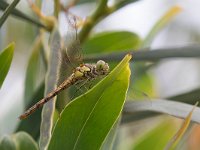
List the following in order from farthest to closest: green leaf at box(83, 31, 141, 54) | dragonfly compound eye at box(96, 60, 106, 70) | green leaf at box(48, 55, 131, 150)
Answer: green leaf at box(83, 31, 141, 54) < dragonfly compound eye at box(96, 60, 106, 70) < green leaf at box(48, 55, 131, 150)

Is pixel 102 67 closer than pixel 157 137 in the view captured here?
Yes

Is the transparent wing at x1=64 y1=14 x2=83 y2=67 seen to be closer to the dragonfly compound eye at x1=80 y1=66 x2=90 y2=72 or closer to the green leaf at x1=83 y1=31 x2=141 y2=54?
the dragonfly compound eye at x1=80 y1=66 x2=90 y2=72

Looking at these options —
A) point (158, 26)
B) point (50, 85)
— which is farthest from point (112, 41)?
point (50, 85)

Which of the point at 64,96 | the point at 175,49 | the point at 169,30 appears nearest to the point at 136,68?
the point at 175,49

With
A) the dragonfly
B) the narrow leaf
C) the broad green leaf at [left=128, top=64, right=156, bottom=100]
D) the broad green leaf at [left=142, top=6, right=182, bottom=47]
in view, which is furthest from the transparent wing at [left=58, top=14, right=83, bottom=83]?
the broad green leaf at [left=142, top=6, right=182, bottom=47]

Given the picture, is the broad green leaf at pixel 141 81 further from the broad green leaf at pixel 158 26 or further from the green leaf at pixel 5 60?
the green leaf at pixel 5 60

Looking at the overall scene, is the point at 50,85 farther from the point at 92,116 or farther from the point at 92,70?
the point at 92,116
